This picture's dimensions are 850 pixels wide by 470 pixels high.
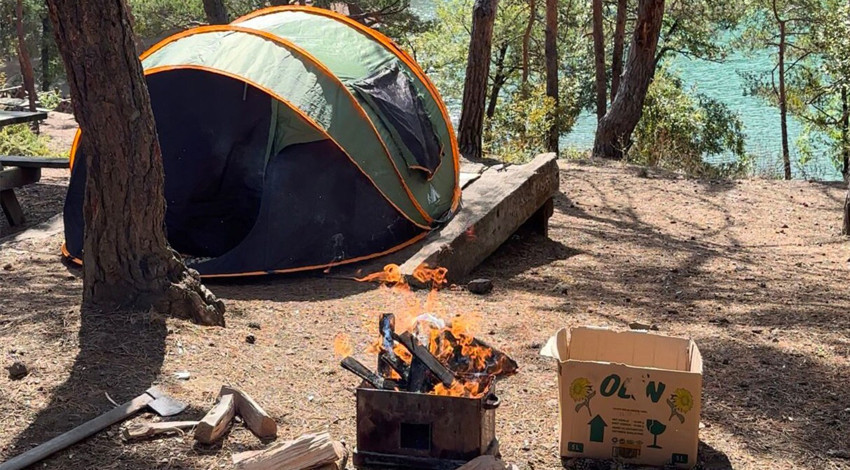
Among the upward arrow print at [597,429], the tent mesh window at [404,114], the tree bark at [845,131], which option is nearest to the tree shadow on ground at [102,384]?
the upward arrow print at [597,429]

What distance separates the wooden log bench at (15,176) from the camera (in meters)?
8.46

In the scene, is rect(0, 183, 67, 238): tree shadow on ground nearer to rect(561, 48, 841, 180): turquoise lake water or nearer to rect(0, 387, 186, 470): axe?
rect(0, 387, 186, 470): axe

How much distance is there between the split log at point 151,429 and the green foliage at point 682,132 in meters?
10.3

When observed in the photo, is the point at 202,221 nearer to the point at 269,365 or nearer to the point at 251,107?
the point at 251,107

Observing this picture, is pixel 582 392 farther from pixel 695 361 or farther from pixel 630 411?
pixel 695 361

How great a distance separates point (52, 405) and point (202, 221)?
303 cm

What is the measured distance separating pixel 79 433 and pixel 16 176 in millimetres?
5739

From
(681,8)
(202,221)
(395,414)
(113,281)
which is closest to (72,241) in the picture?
(202,221)

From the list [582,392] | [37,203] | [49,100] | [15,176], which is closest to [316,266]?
[582,392]

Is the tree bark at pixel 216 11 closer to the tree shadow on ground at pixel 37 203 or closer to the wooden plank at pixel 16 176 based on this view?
the tree shadow on ground at pixel 37 203

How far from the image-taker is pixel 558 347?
4004 millimetres

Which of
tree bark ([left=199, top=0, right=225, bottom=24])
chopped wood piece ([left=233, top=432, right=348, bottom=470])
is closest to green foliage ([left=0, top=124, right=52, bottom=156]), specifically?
tree bark ([left=199, top=0, right=225, bottom=24])

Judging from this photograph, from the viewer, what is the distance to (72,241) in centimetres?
701

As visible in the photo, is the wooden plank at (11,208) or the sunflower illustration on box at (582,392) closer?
the sunflower illustration on box at (582,392)
